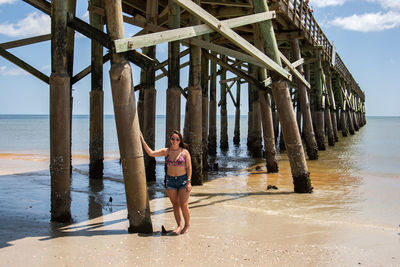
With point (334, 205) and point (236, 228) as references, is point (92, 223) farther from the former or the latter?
point (334, 205)

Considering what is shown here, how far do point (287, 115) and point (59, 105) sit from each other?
13.4 feet

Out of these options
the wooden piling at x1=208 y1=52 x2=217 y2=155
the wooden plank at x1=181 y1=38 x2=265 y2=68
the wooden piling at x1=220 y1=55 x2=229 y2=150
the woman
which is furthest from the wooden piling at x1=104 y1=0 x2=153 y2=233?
the wooden piling at x1=220 y1=55 x2=229 y2=150

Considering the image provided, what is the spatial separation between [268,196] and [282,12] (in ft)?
15.2

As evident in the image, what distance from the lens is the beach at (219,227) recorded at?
3730mm

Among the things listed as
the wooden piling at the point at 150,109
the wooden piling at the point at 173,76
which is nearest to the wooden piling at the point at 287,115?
the wooden piling at the point at 173,76

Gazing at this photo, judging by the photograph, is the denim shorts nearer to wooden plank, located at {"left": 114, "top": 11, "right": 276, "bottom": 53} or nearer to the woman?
the woman

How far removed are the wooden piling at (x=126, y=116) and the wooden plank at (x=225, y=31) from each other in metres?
0.88

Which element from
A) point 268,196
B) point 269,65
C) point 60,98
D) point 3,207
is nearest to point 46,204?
point 3,207

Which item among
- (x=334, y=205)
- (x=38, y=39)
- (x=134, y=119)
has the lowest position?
(x=334, y=205)

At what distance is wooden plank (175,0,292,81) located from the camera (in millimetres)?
4889

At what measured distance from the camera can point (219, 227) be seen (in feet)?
15.9

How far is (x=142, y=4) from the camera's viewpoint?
397 inches

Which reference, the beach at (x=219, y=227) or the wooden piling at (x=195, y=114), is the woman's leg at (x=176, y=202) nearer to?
the beach at (x=219, y=227)

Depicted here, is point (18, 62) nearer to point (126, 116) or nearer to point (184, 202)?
point (126, 116)
